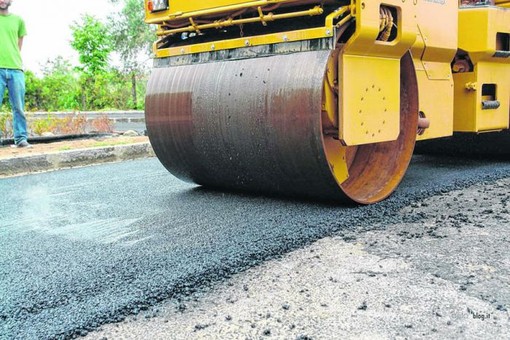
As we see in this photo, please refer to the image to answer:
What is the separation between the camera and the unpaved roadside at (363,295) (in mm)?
1582

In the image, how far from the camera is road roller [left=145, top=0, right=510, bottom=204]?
2789mm

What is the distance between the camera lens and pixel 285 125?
2.79m

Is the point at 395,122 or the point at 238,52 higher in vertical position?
the point at 238,52

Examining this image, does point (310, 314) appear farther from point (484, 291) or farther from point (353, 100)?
point (353, 100)

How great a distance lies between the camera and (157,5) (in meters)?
3.43

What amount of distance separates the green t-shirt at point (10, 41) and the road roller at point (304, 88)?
3.05 m

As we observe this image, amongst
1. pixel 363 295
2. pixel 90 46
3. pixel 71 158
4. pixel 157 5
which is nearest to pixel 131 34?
pixel 90 46

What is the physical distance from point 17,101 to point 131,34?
1226 cm

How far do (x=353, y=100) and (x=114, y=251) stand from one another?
1424 mm

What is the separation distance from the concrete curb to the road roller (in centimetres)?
222

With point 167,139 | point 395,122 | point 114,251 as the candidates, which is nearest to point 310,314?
Answer: point 114,251

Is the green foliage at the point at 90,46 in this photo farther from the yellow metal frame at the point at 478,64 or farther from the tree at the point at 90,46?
the yellow metal frame at the point at 478,64

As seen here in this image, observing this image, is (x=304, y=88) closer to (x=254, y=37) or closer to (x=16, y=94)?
(x=254, y=37)

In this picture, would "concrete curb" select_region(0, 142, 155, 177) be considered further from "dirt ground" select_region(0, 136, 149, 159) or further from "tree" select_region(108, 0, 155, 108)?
"tree" select_region(108, 0, 155, 108)
